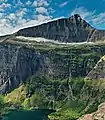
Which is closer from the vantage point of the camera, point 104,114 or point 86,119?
point 104,114
